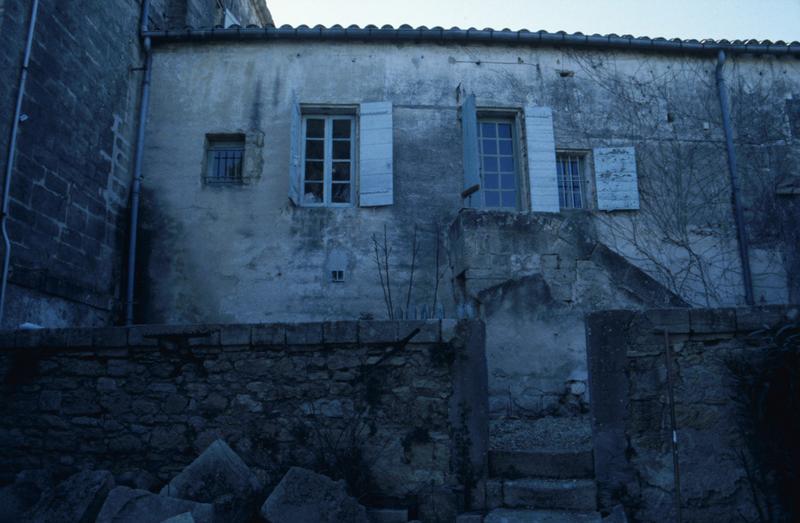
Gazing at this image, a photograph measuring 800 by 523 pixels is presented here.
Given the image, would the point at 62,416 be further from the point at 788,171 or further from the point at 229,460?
the point at 788,171

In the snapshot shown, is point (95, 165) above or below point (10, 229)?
above

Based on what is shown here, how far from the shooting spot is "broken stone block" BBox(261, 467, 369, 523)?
3885 millimetres

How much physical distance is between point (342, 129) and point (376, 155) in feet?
2.52

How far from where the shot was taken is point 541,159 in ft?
27.9

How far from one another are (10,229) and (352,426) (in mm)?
3999

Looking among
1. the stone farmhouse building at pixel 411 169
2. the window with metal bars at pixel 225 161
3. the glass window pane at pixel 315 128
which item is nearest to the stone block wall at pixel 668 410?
the stone farmhouse building at pixel 411 169

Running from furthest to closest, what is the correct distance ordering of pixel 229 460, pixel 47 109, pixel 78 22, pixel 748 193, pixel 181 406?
pixel 748 193 < pixel 78 22 < pixel 47 109 < pixel 181 406 < pixel 229 460

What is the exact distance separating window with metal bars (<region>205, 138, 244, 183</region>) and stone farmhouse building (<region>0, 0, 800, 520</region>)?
3 cm

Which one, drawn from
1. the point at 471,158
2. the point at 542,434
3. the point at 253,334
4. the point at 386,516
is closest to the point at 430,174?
the point at 471,158

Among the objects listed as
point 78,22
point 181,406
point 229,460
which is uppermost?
point 78,22

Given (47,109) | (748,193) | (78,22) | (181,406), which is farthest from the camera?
(748,193)

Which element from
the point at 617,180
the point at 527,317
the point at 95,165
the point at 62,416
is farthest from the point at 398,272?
the point at 62,416

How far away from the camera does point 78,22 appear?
7164 millimetres

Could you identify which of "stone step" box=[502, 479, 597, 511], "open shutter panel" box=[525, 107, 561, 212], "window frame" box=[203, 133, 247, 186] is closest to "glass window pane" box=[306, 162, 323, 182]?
"window frame" box=[203, 133, 247, 186]
